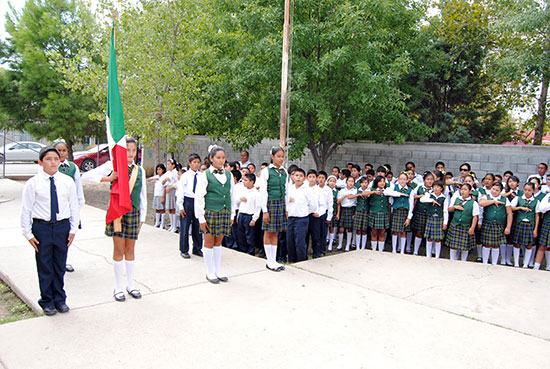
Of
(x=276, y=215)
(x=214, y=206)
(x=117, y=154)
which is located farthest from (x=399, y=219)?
(x=117, y=154)

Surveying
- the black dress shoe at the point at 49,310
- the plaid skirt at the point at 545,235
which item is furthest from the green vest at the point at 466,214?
the black dress shoe at the point at 49,310

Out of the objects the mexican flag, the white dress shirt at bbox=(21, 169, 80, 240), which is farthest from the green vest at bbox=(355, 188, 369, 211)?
the white dress shirt at bbox=(21, 169, 80, 240)

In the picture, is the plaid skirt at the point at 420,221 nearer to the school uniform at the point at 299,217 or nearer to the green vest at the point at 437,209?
the green vest at the point at 437,209

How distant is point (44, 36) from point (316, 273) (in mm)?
11862

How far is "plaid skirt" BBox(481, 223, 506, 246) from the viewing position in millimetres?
7160

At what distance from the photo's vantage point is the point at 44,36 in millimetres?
12984

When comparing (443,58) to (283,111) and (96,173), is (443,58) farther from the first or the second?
(96,173)

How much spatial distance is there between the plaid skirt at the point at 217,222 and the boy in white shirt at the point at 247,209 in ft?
6.83

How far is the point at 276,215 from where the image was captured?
5809 millimetres

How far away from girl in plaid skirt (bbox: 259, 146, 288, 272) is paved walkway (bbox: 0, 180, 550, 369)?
294mm

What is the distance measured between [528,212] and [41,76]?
13.3 meters

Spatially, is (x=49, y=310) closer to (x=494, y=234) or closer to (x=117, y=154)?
(x=117, y=154)

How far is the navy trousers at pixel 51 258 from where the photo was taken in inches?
157

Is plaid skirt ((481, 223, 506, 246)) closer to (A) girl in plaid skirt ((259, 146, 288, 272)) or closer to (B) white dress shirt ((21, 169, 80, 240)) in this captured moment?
(A) girl in plaid skirt ((259, 146, 288, 272))
